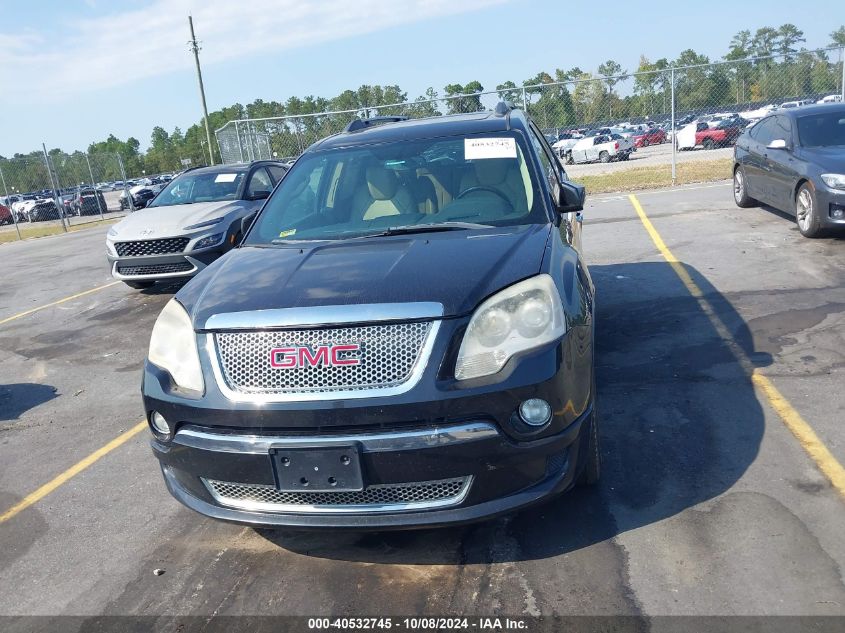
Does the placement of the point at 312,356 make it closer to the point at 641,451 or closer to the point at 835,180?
the point at 641,451

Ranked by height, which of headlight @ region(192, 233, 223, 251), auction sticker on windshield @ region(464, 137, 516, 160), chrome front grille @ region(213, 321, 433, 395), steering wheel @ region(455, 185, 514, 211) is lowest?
headlight @ region(192, 233, 223, 251)

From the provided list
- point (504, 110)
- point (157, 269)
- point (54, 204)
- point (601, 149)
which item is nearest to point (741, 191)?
point (504, 110)

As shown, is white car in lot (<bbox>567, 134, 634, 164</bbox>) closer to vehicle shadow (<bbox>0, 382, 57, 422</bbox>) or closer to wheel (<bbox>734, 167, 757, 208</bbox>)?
wheel (<bbox>734, 167, 757, 208</bbox>)

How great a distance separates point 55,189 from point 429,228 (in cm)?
2647

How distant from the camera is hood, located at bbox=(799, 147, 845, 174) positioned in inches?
335

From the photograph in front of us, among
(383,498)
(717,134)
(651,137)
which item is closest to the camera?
(383,498)

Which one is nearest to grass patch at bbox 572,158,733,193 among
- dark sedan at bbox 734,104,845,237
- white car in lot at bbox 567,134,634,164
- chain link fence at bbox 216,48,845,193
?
chain link fence at bbox 216,48,845,193

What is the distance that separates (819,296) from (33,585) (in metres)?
6.46

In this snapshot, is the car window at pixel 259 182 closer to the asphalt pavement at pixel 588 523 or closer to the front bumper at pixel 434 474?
the asphalt pavement at pixel 588 523

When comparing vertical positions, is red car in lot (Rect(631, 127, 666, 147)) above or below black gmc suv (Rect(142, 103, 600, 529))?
below

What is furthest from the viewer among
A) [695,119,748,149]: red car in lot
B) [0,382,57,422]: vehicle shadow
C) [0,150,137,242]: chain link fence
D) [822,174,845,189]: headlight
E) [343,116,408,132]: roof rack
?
[695,119,748,149]: red car in lot

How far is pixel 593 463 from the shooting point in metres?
3.48

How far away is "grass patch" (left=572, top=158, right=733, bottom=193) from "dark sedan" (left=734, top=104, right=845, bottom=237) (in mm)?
5886

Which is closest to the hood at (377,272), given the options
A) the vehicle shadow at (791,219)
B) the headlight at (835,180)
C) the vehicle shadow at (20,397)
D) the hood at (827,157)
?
the vehicle shadow at (20,397)
